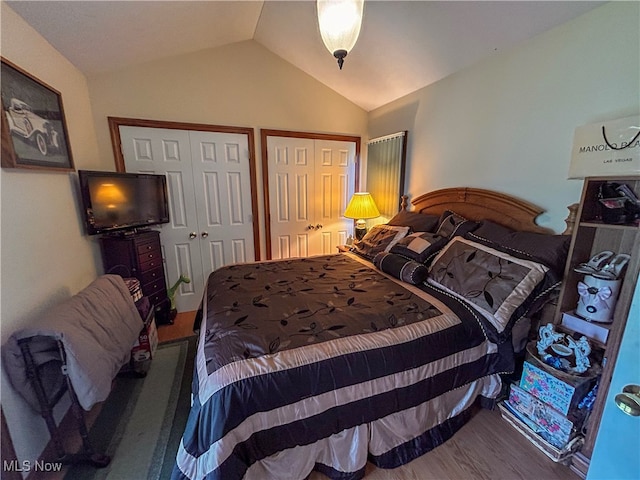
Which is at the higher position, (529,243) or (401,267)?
(529,243)

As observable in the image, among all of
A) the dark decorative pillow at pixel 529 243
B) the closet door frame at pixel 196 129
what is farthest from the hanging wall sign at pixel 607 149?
the closet door frame at pixel 196 129

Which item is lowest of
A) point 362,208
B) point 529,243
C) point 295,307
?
point 295,307

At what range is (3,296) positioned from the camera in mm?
1238

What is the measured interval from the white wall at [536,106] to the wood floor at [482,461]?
1310mm

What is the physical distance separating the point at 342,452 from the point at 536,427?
1096 millimetres

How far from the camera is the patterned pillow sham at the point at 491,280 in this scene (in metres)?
1.43

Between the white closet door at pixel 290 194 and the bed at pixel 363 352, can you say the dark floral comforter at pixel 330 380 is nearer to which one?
the bed at pixel 363 352

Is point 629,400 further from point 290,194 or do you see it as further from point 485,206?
point 290,194

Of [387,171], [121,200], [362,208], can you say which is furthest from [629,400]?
[121,200]

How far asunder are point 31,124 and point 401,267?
244 centimetres

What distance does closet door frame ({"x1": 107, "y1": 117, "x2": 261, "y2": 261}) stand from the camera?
2.53 m

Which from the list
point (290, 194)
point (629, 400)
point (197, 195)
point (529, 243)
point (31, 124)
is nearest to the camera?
point (629, 400)

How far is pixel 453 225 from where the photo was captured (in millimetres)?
2139

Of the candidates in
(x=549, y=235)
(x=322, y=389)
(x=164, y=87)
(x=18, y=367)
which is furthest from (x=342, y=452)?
(x=164, y=87)
